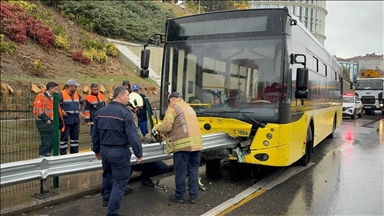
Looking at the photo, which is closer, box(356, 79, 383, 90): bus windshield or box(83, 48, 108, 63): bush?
box(83, 48, 108, 63): bush

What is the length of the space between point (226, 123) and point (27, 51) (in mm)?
10169

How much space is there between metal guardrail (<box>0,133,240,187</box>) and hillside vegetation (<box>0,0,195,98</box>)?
6915 millimetres

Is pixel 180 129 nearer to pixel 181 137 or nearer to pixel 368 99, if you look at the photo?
pixel 181 137

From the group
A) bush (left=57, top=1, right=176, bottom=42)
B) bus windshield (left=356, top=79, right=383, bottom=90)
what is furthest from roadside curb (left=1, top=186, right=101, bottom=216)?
bus windshield (left=356, top=79, right=383, bottom=90)

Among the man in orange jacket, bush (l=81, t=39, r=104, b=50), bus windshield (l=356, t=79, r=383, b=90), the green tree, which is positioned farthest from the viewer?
the green tree

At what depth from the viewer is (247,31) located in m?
6.89

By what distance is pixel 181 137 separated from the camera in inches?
221

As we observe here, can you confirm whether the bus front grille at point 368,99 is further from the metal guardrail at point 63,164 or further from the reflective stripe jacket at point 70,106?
the reflective stripe jacket at point 70,106

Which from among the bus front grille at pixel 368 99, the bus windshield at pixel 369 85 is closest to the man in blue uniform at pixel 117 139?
the bus front grille at pixel 368 99

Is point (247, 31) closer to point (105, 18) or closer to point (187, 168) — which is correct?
point (187, 168)

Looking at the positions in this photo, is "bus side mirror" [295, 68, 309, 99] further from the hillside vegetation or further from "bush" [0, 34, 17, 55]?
"bush" [0, 34, 17, 55]

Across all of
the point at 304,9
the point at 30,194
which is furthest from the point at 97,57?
the point at 304,9

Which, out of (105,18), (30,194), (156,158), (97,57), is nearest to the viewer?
(30,194)

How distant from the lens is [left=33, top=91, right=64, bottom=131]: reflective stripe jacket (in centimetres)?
606
